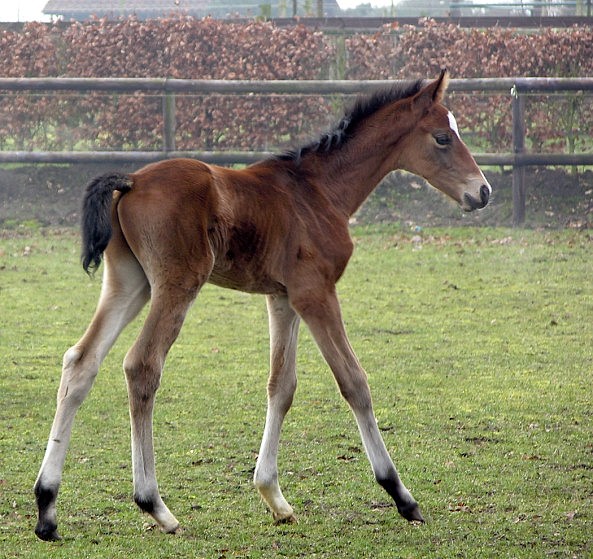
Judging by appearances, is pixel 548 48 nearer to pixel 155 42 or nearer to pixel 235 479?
pixel 155 42

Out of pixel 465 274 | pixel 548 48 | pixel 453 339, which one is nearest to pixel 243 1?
pixel 548 48

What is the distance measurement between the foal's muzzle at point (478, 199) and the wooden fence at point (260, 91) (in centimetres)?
726

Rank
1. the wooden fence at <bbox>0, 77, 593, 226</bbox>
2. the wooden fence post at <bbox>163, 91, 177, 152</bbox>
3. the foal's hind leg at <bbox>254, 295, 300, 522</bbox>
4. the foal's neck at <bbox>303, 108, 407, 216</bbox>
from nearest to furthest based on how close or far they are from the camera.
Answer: the foal's hind leg at <bbox>254, 295, 300, 522</bbox>, the foal's neck at <bbox>303, 108, 407, 216</bbox>, the wooden fence at <bbox>0, 77, 593, 226</bbox>, the wooden fence post at <bbox>163, 91, 177, 152</bbox>

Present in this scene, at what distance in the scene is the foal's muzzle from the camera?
16.6 ft

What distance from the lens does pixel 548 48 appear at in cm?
1359

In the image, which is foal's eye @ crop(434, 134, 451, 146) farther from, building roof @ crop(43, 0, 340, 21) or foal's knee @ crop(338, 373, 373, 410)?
building roof @ crop(43, 0, 340, 21)

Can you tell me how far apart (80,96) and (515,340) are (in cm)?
771

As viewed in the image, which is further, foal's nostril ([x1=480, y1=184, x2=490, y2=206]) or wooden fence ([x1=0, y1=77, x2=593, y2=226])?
wooden fence ([x1=0, y1=77, x2=593, y2=226])

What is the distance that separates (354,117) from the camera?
505 centimetres

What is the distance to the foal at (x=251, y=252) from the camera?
4.15 metres

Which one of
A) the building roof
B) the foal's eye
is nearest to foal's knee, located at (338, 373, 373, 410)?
the foal's eye

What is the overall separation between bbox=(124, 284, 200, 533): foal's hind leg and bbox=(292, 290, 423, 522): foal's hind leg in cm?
56

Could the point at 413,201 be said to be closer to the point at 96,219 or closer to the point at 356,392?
the point at 356,392

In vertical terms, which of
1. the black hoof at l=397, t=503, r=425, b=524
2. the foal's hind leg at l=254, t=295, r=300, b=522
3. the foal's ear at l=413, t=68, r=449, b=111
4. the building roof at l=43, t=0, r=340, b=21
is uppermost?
the building roof at l=43, t=0, r=340, b=21
